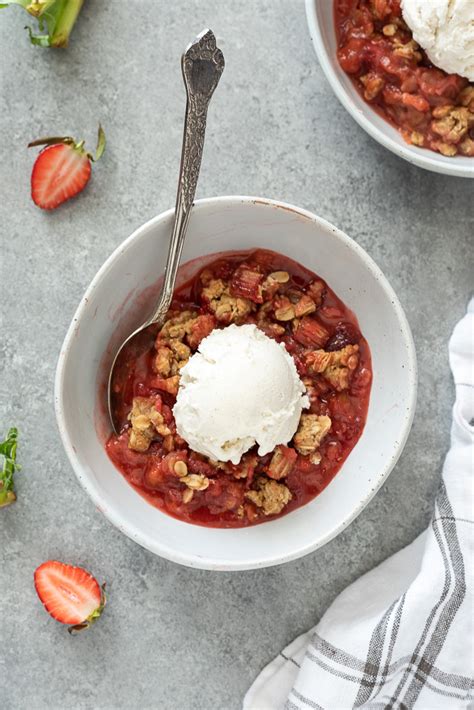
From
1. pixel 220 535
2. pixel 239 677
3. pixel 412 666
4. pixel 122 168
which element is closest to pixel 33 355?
pixel 122 168

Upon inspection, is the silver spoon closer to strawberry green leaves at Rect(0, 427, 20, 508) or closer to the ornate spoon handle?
the ornate spoon handle

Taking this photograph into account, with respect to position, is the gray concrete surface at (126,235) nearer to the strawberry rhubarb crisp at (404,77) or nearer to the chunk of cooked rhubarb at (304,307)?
the strawberry rhubarb crisp at (404,77)

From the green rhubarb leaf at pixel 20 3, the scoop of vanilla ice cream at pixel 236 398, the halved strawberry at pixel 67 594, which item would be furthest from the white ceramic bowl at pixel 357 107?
the halved strawberry at pixel 67 594

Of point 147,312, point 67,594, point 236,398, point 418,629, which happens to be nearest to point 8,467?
point 67,594

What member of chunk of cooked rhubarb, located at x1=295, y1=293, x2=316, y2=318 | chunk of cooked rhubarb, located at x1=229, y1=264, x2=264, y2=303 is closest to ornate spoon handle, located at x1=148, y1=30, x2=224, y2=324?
chunk of cooked rhubarb, located at x1=229, y1=264, x2=264, y2=303

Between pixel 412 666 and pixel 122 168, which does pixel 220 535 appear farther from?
pixel 122 168

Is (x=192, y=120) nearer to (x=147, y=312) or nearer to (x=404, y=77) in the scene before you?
(x=147, y=312)
